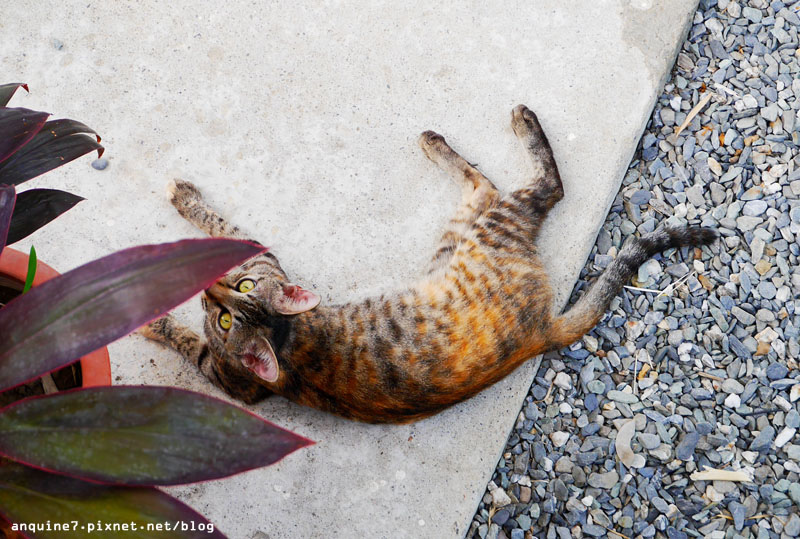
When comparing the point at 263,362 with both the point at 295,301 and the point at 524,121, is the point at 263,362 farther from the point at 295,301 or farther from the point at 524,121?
the point at 524,121

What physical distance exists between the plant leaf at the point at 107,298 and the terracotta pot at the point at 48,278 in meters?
0.76

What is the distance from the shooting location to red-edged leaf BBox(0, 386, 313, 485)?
1.39 meters

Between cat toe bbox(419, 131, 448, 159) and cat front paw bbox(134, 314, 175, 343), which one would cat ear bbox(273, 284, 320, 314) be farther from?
cat toe bbox(419, 131, 448, 159)

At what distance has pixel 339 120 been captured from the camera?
324 centimetres

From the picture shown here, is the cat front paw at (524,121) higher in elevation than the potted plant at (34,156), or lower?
lower

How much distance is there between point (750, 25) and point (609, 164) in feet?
3.41

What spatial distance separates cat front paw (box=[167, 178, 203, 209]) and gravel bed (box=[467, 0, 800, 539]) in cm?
172

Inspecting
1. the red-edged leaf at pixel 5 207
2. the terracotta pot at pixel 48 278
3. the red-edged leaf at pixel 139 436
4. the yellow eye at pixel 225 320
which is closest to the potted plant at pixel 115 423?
the red-edged leaf at pixel 139 436

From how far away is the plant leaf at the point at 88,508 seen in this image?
1400 millimetres

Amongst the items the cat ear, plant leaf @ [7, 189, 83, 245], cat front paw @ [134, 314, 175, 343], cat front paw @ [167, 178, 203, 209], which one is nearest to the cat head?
the cat ear

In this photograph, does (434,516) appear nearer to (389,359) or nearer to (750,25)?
(389,359)

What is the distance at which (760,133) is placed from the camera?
321cm

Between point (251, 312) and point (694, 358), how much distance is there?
74.0 inches

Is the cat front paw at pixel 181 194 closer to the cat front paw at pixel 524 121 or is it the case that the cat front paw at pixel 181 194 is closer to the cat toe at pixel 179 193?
the cat toe at pixel 179 193
